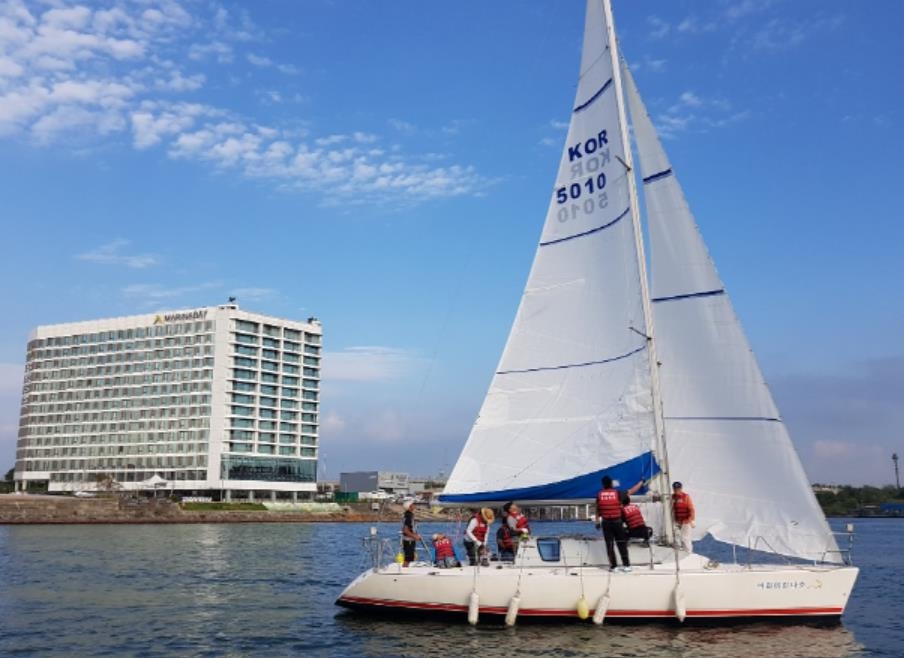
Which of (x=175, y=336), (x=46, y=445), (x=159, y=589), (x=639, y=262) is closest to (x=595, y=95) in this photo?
(x=639, y=262)

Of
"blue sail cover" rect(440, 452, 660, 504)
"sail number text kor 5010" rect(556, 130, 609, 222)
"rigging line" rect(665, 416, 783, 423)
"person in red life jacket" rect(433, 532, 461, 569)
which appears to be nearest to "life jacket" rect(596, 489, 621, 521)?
"blue sail cover" rect(440, 452, 660, 504)

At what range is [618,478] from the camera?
18734mm

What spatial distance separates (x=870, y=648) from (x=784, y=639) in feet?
6.58

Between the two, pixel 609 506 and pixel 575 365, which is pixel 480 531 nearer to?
pixel 609 506

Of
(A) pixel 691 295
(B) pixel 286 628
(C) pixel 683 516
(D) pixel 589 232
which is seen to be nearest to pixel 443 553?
(B) pixel 286 628

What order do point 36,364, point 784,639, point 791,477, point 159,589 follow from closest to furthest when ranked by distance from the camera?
1. point 784,639
2. point 791,477
3. point 159,589
4. point 36,364

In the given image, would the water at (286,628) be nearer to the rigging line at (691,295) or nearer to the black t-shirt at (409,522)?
the black t-shirt at (409,522)

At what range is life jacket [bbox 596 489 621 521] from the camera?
707 inches

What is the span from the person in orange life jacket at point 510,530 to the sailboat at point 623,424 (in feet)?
1.08

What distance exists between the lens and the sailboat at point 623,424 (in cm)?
1750

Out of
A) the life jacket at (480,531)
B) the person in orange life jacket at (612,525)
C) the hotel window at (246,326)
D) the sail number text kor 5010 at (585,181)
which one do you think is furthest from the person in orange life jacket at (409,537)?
the hotel window at (246,326)

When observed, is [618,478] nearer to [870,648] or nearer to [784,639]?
[784,639]

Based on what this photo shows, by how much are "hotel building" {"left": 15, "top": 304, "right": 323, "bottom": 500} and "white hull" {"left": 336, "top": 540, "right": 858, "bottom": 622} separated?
371ft

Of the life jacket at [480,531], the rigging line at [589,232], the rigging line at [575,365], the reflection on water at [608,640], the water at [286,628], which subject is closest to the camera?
the reflection on water at [608,640]
